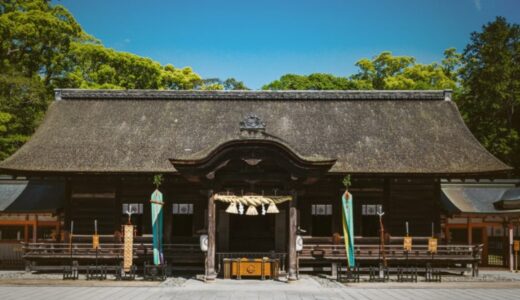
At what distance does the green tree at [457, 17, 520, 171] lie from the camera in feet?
143

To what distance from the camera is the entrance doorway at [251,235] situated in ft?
93.7

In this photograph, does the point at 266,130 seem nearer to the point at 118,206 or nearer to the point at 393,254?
the point at 118,206

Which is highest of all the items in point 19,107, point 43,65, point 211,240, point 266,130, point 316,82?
point 316,82

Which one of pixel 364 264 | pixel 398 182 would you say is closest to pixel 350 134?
pixel 398 182

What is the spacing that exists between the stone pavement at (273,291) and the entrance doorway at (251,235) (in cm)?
550

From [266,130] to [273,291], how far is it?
1151cm

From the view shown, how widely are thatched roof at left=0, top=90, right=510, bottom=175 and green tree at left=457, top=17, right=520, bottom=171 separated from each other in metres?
13.6

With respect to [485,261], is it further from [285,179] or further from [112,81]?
[112,81]

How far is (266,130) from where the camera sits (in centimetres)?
3002

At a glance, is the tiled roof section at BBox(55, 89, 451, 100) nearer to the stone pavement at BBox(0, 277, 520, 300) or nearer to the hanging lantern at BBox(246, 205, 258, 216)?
the hanging lantern at BBox(246, 205, 258, 216)

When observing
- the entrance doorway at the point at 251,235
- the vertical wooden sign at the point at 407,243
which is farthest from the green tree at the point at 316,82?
the vertical wooden sign at the point at 407,243

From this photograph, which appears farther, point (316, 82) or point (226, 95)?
point (316, 82)

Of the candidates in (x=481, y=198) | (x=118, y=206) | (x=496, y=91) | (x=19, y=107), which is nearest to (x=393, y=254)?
(x=481, y=198)

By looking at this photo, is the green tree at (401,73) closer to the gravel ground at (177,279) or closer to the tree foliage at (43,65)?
the tree foliage at (43,65)
